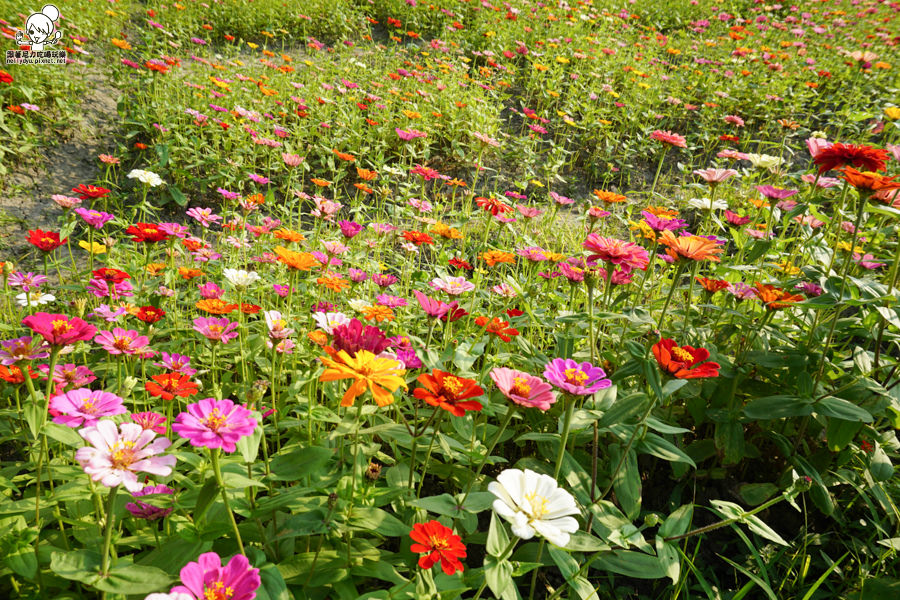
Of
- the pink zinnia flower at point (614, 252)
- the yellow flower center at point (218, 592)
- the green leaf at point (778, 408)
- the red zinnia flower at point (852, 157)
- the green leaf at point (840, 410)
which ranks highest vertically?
the red zinnia flower at point (852, 157)

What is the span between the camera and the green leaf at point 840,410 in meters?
1.43

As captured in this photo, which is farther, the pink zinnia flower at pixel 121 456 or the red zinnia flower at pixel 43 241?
the red zinnia flower at pixel 43 241

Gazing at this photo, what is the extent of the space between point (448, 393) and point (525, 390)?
16cm

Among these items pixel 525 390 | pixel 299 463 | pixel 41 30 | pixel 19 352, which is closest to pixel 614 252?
pixel 525 390

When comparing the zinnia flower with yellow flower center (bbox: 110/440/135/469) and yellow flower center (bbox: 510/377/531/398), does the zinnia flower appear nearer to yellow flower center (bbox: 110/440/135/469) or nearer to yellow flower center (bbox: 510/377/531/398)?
yellow flower center (bbox: 510/377/531/398)

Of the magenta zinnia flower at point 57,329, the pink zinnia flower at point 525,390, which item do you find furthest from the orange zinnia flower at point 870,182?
the magenta zinnia flower at point 57,329

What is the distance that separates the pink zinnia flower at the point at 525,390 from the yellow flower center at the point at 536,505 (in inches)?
6.6

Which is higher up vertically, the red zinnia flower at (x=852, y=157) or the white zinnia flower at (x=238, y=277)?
the red zinnia flower at (x=852, y=157)

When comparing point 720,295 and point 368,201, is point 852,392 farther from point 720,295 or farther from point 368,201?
point 368,201

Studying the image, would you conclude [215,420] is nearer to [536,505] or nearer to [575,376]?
[536,505]

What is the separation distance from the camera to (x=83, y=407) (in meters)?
1.04

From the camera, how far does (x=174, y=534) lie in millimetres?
1226

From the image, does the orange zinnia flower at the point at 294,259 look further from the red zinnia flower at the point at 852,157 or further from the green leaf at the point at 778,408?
the red zinnia flower at the point at 852,157

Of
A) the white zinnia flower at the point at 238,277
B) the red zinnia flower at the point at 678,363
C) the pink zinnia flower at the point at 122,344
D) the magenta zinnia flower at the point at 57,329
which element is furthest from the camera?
the white zinnia flower at the point at 238,277
